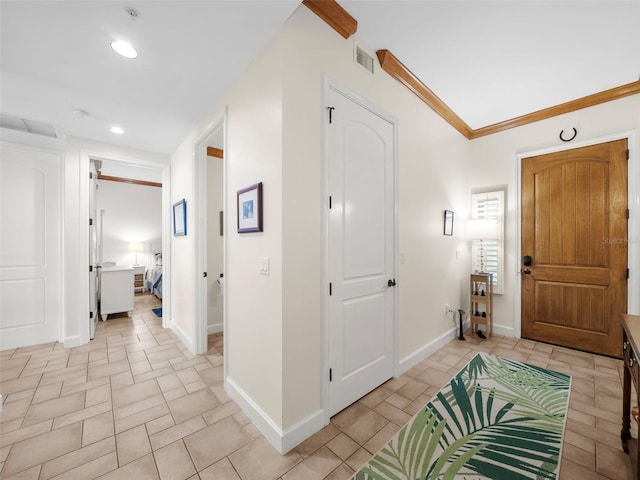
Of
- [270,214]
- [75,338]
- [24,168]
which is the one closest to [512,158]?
[270,214]

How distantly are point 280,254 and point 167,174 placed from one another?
3.19 metres

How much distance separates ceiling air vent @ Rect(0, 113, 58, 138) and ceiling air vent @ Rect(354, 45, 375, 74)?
335 cm

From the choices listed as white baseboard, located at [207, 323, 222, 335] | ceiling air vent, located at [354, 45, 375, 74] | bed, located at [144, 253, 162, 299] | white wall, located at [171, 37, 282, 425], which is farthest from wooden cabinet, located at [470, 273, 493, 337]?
bed, located at [144, 253, 162, 299]

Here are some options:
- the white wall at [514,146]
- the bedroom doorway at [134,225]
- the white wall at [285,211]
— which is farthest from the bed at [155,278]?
the white wall at [514,146]

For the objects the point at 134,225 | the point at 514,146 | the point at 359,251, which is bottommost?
the point at 359,251

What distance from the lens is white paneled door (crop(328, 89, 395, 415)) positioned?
1.90 metres

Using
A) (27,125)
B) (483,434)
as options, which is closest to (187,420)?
(483,434)

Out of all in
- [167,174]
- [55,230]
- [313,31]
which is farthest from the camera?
[167,174]

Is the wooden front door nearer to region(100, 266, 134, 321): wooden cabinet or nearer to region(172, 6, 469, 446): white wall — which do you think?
region(172, 6, 469, 446): white wall

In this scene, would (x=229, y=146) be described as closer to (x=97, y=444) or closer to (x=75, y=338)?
(x=97, y=444)

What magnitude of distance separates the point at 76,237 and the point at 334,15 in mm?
3740

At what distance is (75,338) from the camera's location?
3232 millimetres

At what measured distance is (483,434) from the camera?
173 cm

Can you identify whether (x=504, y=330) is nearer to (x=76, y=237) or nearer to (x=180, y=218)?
(x=180, y=218)
